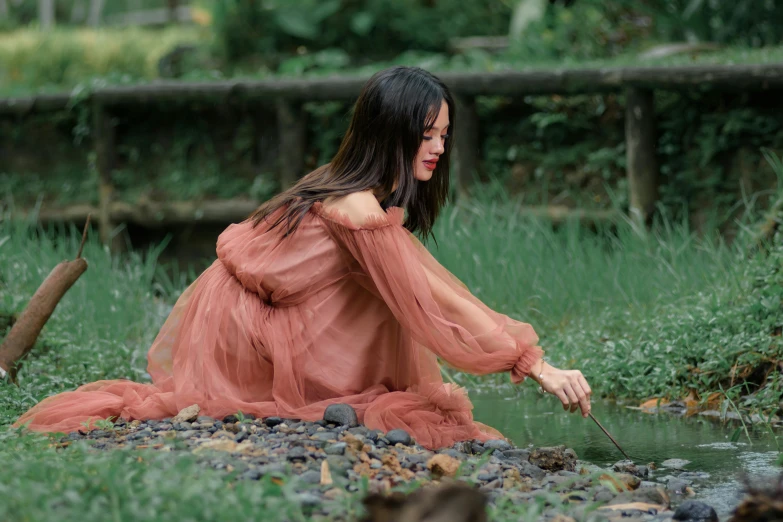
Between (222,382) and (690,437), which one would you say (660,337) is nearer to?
(690,437)

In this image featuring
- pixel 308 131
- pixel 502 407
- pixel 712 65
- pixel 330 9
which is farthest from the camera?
pixel 330 9

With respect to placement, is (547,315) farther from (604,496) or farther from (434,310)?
(604,496)

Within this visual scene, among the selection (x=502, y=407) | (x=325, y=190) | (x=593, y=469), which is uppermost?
(x=325, y=190)

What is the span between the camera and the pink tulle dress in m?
3.49

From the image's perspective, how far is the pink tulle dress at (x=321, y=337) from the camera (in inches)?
138

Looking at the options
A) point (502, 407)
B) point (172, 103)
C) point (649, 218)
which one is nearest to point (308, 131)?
point (172, 103)

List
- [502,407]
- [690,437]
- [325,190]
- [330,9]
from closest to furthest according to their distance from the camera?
[325,190] < [690,437] < [502,407] < [330,9]

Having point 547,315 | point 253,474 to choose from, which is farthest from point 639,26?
point 253,474

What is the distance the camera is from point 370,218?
3.51 m

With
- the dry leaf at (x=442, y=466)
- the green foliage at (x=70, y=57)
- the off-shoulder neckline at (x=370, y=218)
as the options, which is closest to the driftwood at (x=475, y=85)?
the green foliage at (x=70, y=57)

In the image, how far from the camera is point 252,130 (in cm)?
827

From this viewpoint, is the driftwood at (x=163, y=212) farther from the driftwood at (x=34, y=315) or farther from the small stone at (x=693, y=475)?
the small stone at (x=693, y=475)

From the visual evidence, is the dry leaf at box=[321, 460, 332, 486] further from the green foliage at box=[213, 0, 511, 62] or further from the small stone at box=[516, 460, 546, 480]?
the green foliage at box=[213, 0, 511, 62]

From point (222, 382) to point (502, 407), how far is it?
1.53 metres
